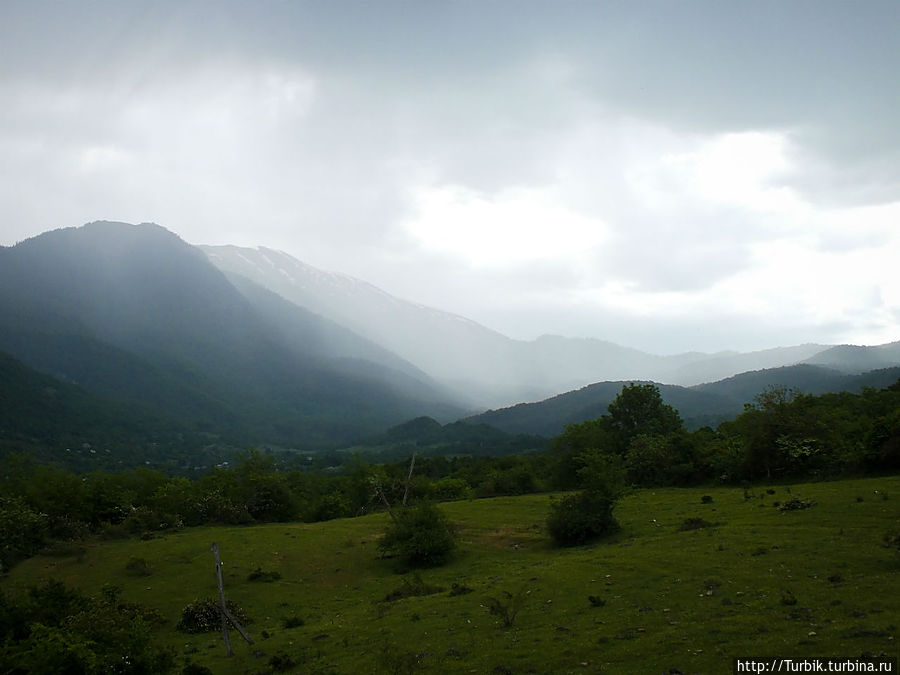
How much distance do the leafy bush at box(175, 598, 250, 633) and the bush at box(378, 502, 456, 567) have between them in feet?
36.8

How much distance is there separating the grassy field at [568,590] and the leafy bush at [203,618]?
819mm

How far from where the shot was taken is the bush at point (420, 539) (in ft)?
117

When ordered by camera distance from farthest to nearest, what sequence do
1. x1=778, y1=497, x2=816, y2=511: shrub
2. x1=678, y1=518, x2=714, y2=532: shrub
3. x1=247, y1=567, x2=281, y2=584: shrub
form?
x1=247, y1=567, x2=281, y2=584: shrub
x1=678, y1=518, x2=714, y2=532: shrub
x1=778, y1=497, x2=816, y2=511: shrub

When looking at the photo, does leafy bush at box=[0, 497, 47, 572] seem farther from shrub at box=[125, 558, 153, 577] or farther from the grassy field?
shrub at box=[125, 558, 153, 577]

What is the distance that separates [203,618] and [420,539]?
13.7 metres

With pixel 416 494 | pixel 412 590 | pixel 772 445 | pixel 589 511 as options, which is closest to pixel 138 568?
pixel 412 590

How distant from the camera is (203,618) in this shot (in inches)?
1056

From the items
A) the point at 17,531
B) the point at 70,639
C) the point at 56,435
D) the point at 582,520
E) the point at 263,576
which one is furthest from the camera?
the point at 56,435

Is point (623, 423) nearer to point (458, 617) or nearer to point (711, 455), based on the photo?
point (711, 455)

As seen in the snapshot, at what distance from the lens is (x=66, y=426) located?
186 m

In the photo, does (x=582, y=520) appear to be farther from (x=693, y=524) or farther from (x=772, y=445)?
(x=772, y=445)

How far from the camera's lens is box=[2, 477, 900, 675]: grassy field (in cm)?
1506

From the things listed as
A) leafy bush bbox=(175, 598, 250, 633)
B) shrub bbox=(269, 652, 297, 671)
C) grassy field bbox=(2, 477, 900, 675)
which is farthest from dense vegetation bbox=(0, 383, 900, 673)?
shrub bbox=(269, 652, 297, 671)

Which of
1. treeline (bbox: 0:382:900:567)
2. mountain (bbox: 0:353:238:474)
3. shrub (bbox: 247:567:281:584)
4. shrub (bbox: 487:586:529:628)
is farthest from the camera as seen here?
mountain (bbox: 0:353:238:474)
